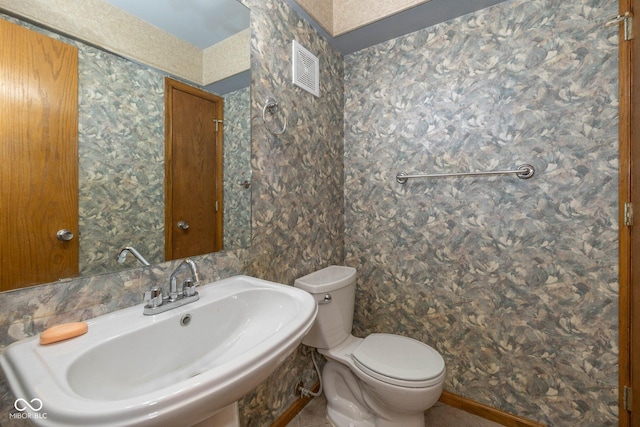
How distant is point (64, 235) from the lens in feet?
2.43

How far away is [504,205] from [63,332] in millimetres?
→ 1813

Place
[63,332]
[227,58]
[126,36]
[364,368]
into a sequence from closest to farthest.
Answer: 1. [63,332]
2. [126,36]
3. [227,58]
4. [364,368]

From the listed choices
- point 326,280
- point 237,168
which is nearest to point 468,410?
point 326,280

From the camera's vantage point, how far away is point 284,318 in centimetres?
88

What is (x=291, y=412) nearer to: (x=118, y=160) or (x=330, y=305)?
(x=330, y=305)

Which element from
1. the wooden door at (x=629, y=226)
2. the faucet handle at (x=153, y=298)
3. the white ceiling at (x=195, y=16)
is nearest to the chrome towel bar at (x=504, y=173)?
the wooden door at (x=629, y=226)

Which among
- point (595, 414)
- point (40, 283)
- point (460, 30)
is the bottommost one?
point (595, 414)

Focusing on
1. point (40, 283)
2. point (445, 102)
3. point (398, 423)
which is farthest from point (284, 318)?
point (445, 102)

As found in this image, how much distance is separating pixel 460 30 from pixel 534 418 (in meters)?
2.13

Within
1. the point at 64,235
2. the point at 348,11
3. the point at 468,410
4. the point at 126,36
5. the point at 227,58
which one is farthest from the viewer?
the point at 348,11

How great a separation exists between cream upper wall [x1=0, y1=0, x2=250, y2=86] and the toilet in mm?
1086

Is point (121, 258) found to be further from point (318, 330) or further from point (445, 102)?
point (445, 102)

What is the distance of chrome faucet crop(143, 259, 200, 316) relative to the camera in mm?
801

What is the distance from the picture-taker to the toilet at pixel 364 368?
116 cm
